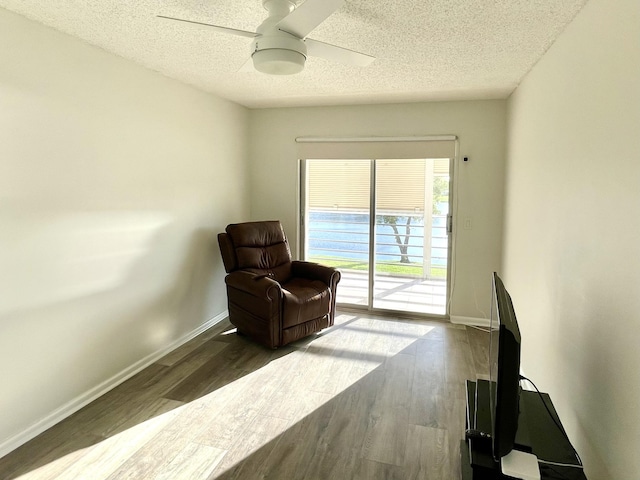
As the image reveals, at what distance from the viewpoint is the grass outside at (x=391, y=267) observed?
172 inches

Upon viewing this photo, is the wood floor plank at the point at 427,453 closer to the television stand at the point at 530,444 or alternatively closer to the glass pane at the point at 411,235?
the television stand at the point at 530,444

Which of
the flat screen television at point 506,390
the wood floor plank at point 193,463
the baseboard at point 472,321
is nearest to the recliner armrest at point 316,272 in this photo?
the baseboard at point 472,321

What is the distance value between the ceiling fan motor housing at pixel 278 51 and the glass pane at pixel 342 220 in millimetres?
2556

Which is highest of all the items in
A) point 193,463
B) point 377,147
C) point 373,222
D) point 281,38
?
point 281,38

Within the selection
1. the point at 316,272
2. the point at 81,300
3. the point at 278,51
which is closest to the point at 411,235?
the point at 316,272

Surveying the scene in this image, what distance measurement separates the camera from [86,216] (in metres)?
2.56

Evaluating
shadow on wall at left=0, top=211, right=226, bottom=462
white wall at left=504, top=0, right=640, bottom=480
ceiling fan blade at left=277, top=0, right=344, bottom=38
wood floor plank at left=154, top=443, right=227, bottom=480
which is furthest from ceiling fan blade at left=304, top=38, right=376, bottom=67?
wood floor plank at left=154, top=443, right=227, bottom=480

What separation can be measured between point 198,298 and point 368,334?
1.69 m

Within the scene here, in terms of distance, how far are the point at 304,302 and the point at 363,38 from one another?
6.99ft

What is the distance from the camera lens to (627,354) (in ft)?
4.70

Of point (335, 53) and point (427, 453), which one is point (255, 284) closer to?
point (427, 453)

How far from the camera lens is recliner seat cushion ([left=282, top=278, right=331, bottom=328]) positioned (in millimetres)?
3420

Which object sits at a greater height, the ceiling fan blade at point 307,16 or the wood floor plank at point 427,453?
the ceiling fan blade at point 307,16

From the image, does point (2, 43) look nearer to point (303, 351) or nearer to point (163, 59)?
point (163, 59)
